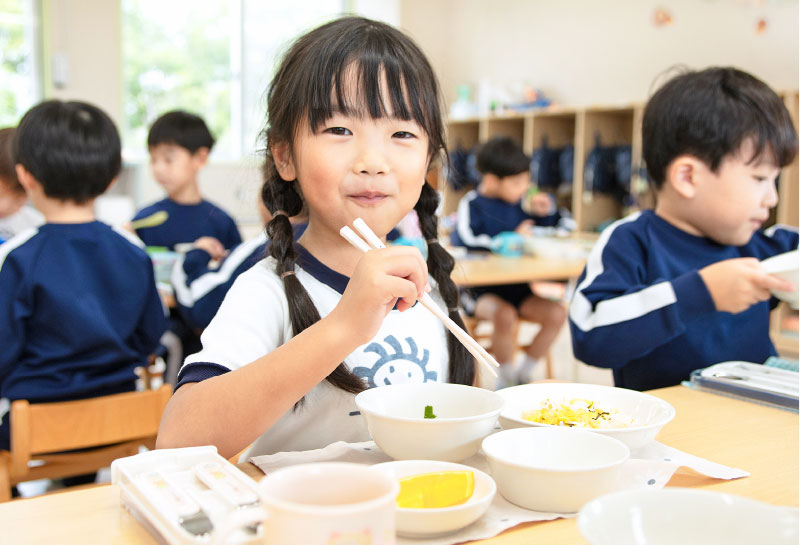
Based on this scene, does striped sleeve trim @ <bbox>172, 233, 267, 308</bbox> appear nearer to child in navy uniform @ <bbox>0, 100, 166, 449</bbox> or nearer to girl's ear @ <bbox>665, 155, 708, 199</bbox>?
child in navy uniform @ <bbox>0, 100, 166, 449</bbox>

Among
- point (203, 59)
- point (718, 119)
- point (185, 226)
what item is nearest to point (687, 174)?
point (718, 119)

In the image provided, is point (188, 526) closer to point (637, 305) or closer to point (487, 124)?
point (637, 305)

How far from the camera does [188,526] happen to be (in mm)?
546

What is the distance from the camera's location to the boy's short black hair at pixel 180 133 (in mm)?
3199

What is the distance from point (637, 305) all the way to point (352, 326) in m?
0.72

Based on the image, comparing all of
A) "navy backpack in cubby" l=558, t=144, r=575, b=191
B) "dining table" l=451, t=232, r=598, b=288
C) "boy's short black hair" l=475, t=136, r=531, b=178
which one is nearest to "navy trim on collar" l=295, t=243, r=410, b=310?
"dining table" l=451, t=232, r=598, b=288

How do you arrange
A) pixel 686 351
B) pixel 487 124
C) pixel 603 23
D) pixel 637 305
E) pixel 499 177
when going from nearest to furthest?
pixel 637 305, pixel 686 351, pixel 499 177, pixel 603 23, pixel 487 124

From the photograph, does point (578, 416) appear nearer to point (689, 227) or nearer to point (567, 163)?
point (689, 227)

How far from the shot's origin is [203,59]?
634cm

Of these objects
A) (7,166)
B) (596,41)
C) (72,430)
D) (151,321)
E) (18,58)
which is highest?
(596,41)

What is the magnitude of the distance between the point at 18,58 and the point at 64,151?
439cm

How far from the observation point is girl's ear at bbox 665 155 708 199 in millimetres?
1441

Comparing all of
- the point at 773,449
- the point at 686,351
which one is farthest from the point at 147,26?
the point at 773,449

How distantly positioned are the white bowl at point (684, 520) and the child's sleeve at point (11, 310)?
151cm
